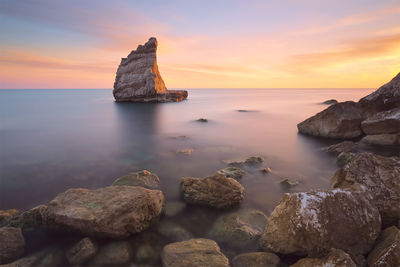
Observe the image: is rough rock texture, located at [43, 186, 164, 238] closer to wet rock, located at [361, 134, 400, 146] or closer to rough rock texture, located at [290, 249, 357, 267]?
rough rock texture, located at [290, 249, 357, 267]

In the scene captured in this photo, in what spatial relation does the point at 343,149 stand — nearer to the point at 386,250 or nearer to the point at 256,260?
the point at 386,250

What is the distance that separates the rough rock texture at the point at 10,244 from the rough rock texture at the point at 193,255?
10.7ft

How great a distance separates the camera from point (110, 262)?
4.50 m

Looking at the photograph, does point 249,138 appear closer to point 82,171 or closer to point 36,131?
point 82,171

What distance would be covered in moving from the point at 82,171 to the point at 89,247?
5.92m

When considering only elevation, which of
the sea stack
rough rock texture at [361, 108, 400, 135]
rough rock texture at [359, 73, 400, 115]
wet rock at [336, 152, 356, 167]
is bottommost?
wet rock at [336, 152, 356, 167]

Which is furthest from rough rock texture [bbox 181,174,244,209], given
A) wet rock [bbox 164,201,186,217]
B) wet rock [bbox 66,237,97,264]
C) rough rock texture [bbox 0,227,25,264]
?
rough rock texture [bbox 0,227,25,264]

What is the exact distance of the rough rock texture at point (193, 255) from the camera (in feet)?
13.8

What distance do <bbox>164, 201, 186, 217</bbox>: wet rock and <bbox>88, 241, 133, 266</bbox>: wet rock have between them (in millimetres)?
1568

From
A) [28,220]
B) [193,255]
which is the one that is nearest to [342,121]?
[193,255]

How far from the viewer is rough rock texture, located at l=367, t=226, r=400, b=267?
3375 mm

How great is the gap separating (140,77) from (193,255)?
4631 cm

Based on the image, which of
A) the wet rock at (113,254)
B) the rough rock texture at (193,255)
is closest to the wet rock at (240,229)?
the rough rock texture at (193,255)

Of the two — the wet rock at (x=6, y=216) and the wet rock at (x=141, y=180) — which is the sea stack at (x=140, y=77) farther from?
the wet rock at (x=6, y=216)
